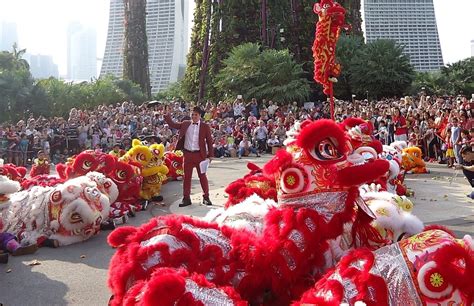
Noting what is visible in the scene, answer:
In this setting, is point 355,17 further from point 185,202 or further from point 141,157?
point 185,202

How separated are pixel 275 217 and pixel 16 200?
4352 mm

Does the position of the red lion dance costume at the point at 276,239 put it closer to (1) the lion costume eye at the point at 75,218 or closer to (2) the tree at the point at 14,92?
(1) the lion costume eye at the point at 75,218

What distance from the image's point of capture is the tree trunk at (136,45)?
115 feet

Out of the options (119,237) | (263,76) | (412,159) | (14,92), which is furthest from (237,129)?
(119,237)

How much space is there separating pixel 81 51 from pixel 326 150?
195m

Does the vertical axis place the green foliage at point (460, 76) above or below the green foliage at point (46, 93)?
above

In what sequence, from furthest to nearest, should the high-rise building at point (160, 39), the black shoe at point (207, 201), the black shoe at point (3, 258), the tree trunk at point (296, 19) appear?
the high-rise building at point (160, 39), the tree trunk at point (296, 19), the black shoe at point (207, 201), the black shoe at point (3, 258)

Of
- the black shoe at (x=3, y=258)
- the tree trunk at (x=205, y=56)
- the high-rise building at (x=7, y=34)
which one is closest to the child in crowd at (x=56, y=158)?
the black shoe at (x=3, y=258)

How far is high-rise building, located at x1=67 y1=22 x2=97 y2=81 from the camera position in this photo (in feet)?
584

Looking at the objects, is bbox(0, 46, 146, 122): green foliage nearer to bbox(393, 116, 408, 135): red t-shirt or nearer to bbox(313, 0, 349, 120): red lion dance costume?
bbox(393, 116, 408, 135): red t-shirt

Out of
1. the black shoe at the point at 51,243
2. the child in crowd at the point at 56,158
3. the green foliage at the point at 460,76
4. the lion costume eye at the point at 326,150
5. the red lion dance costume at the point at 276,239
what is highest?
the green foliage at the point at 460,76

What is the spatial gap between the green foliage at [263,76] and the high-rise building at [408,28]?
1667 inches

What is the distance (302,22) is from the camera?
3195 centimetres

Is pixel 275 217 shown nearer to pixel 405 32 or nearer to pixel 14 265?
pixel 14 265
